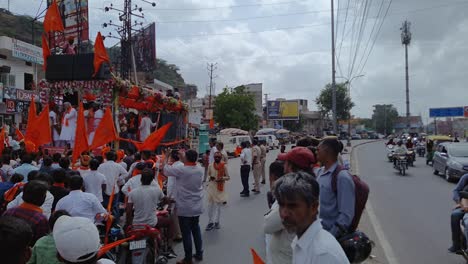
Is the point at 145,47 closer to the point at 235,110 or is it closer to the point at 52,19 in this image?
the point at 235,110

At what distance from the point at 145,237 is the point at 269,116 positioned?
260ft

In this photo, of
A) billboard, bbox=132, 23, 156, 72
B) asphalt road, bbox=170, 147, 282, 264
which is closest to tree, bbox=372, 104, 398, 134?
billboard, bbox=132, 23, 156, 72

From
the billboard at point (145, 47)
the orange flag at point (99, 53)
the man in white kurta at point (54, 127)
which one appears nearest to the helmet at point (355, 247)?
the orange flag at point (99, 53)

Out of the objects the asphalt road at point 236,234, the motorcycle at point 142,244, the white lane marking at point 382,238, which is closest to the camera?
the motorcycle at point 142,244

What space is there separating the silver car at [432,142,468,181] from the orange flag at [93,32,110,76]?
12.9 meters

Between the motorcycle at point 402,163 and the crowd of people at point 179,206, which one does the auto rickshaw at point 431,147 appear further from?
the crowd of people at point 179,206

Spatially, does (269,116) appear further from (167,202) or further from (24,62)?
(167,202)

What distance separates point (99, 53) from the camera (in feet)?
35.4

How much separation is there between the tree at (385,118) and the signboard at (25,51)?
101866mm

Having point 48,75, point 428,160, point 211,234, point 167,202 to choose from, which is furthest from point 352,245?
point 428,160

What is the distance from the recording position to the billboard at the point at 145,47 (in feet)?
129

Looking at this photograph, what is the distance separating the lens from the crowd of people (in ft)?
7.22

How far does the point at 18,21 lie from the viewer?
52438 mm

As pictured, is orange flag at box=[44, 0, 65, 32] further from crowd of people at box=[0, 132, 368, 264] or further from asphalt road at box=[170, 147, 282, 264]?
asphalt road at box=[170, 147, 282, 264]
